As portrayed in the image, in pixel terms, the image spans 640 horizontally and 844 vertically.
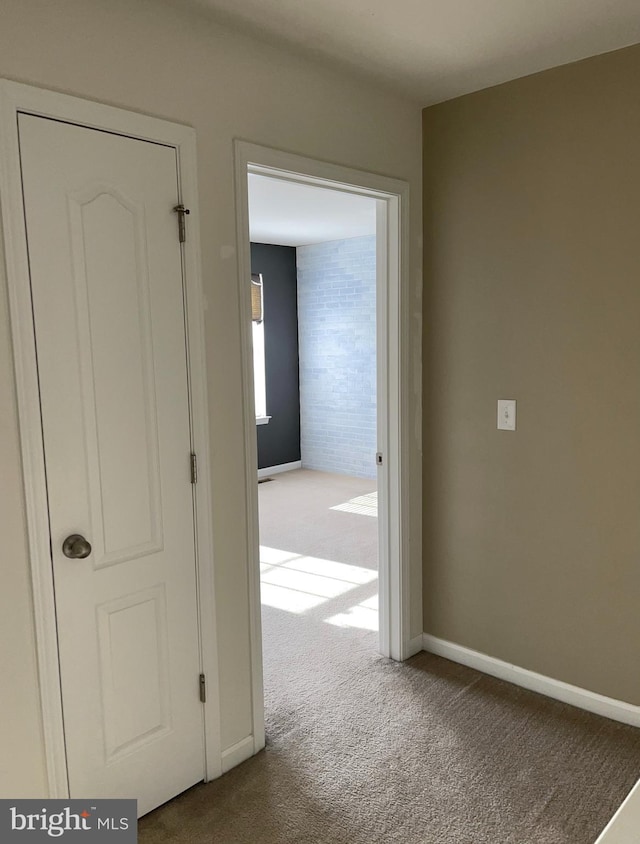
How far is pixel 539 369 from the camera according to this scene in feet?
8.48

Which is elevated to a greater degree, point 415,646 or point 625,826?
point 625,826

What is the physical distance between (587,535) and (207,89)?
2.06 meters

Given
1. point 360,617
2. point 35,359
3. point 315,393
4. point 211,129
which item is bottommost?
point 360,617

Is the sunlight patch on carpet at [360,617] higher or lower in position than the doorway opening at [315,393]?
lower

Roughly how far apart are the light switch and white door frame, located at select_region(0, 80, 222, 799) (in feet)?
4.15

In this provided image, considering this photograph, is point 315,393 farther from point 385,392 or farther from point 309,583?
point 385,392

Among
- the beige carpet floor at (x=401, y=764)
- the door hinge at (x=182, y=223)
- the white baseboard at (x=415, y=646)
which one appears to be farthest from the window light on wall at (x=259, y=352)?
the door hinge at (x=182, y=223)

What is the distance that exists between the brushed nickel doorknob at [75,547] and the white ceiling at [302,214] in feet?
7.96

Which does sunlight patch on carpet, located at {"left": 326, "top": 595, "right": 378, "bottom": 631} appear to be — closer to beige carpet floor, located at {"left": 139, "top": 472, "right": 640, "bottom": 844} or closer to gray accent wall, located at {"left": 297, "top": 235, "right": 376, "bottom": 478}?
beige carpet floor, located at {"left": 139, "top": 472, "right": 640, "bottom": 844}

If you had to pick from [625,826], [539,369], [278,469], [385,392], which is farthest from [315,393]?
[625,826]

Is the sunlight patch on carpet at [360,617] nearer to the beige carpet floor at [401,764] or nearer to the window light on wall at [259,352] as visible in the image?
the beige carpet floor at [401,764]

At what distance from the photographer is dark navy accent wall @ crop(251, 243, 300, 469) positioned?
7.01 m

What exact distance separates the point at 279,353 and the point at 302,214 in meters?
2.20

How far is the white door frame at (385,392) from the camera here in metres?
2.25
